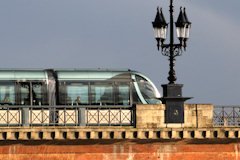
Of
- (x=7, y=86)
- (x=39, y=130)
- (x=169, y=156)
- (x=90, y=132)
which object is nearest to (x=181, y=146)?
(x=169, y=156)

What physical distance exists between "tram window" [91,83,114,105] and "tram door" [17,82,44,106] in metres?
2.72

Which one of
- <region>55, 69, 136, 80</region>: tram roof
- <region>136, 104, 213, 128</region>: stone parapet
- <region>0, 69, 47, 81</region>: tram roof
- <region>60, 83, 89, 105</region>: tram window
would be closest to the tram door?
<region>0, 69, 47, 81</region>: tram roof

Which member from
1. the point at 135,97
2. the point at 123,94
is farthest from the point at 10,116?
the point at 135,97

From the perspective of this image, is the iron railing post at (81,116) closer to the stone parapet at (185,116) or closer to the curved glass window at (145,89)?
the stone parapet at (185,116)

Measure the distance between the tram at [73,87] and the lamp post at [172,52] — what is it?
15.8 ft

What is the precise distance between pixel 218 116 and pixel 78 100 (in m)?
7.82

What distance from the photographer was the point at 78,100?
128 feet

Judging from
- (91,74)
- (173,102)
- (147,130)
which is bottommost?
(147,130)

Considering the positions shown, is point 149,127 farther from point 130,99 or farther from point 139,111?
point 130,99

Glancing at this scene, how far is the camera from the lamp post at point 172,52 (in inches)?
1326

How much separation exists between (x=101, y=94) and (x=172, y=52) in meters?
6.82

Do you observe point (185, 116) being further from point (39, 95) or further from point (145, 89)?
point (39, 95)

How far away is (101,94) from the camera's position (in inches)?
1548

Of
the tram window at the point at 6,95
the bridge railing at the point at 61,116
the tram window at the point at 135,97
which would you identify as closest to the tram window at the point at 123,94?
the tram window at the point at 135,97
